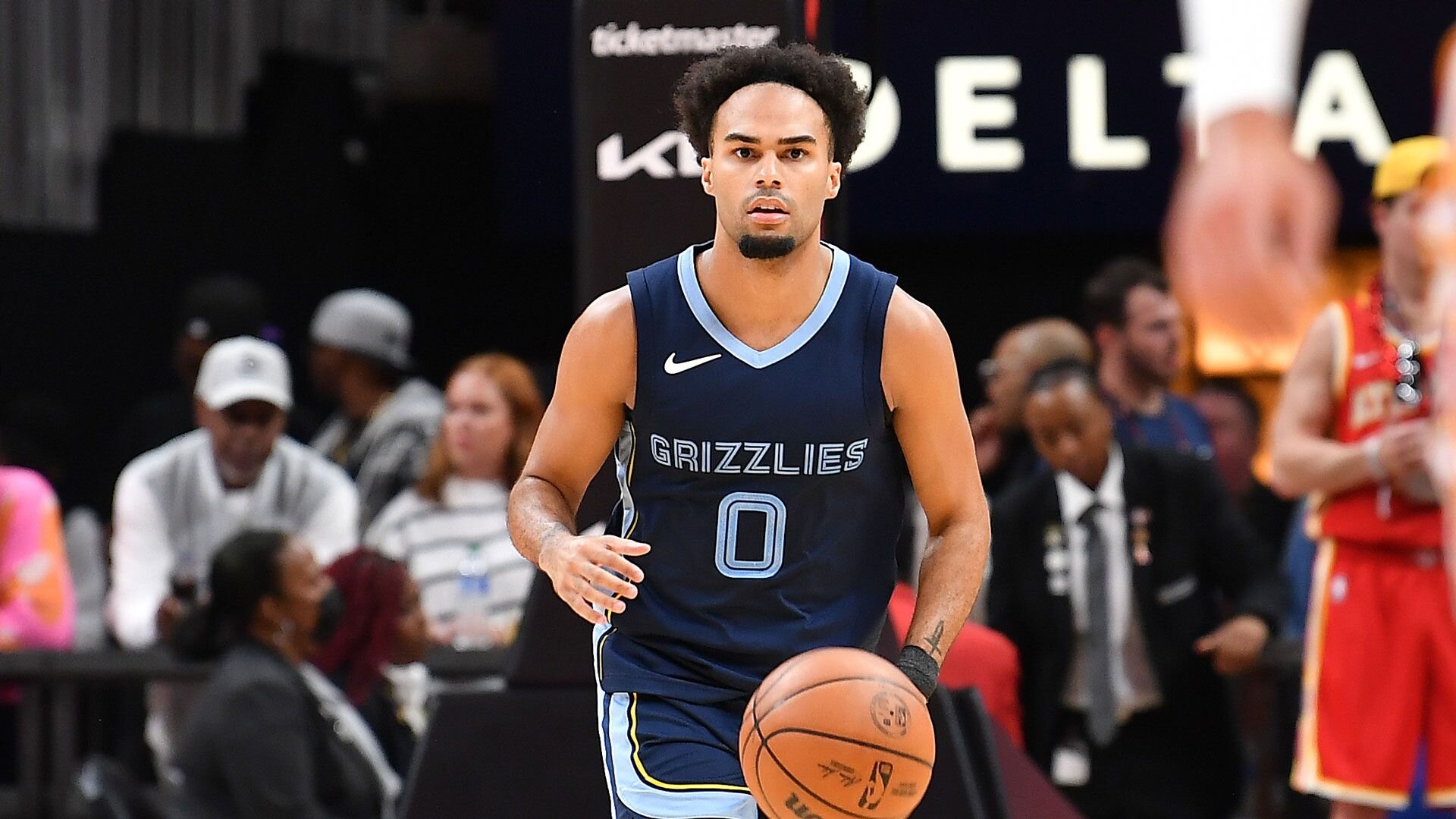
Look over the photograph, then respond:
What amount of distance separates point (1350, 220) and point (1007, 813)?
5852 mm

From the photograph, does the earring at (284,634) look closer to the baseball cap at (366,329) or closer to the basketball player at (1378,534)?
the baseball cap at (366,329)

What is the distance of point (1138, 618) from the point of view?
6.07m

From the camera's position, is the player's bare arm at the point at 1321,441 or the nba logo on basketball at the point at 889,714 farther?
the player's bare arm at the point at 1321,441

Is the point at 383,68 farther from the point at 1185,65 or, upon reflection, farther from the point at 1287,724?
the point at 1287,724

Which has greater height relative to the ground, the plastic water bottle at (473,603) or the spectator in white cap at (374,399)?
the spectator in white cap at (374,399)

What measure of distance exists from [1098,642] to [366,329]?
3.05 meters

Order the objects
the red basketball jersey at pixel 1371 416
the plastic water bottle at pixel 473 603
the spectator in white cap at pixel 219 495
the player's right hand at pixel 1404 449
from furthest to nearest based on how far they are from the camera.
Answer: the spectator in white cap at pixel 219 495 → the plastic water bottle at pixel 473 603 → the red basketball jersey at pixel 1371 416 → the player's right hand at pixel 1404 449

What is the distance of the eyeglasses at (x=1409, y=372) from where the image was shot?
211 inches

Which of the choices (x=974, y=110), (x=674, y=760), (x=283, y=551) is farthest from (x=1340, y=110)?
(x=674, y=760)

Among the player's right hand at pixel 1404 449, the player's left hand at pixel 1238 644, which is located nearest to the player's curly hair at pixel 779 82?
the player's right hand at pixel 1404 449

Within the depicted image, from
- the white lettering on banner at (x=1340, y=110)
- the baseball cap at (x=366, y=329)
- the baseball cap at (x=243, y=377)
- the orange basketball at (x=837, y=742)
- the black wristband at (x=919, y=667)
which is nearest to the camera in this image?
the orange basketball at (x=837, y=742)

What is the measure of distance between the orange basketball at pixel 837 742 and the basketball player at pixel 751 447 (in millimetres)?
167

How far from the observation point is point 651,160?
4.84 m

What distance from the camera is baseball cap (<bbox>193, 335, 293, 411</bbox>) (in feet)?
→ 23.2
